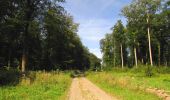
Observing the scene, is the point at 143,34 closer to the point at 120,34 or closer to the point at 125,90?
the point at 120,34

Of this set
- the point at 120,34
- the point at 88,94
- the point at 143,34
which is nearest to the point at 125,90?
the point at 88,94

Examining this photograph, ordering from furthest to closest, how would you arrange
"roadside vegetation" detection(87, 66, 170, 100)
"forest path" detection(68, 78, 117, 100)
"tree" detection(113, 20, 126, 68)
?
1. "tree" detection(113, 20, 126, 68)
2. "roadside vegetation" detection(87, 66, 170, 100)
3. "forest path" detection(68, 78, 117, 100)

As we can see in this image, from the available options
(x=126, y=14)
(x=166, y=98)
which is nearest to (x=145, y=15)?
(x=126, y=14)

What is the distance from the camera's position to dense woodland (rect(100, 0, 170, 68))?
74.5 metres

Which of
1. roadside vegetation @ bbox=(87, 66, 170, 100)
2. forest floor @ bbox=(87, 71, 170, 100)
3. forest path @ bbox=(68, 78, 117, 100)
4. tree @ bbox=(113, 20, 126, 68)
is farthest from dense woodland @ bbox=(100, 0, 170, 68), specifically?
forest path @ bbox=(68, 78, 117, 100)

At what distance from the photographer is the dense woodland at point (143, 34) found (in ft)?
244

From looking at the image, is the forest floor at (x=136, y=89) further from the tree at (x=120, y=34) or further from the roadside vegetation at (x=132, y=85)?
the tree at (x=120, y=34)

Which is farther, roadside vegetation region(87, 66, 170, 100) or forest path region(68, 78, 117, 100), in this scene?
roadside vegetation region(87, 66, 170, 100)

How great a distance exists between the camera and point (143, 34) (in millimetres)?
89688

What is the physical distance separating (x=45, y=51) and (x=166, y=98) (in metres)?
55.9

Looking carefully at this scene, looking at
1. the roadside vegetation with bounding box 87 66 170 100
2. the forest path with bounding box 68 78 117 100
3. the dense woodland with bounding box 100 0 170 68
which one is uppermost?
the dense woodland with bounding box 100 0 170 68

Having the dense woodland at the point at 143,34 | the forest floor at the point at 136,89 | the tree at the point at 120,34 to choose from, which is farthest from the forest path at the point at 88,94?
the tree at the point at 120,34

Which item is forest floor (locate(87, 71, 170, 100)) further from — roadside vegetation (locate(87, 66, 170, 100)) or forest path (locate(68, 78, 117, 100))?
forest path (locate(68, 78, 117, 100))

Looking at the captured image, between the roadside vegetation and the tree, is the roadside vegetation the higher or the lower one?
the lower one
